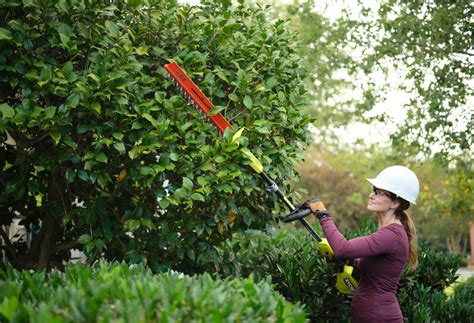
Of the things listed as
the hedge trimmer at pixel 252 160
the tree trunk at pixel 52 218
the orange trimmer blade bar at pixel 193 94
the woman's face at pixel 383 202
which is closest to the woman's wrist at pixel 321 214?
the hedge trimmer at pixel 252 160

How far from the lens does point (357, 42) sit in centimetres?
1393

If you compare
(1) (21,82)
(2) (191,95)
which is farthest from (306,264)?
(1) (21,82)

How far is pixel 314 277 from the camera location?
670 centimetres

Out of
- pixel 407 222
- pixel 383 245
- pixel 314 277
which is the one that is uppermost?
pixel 407 222

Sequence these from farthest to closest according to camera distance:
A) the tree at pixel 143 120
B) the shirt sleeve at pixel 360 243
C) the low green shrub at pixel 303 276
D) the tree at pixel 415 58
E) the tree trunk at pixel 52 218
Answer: the tree at pixel 415 58 → the low green shrub at pixel 303 276 → the tree trunk at pixel 52 218 → the tree at pixel 143 120 → the shirt sleeve at pixel 360 243

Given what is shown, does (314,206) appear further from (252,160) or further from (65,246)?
(65,246)

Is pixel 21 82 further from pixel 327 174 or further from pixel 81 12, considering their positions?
pixel 327 174

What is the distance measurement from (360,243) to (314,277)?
5.73 ft

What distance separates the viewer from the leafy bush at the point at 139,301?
3080 mm

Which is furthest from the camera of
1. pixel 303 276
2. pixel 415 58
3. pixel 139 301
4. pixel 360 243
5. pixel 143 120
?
pixel 415 58

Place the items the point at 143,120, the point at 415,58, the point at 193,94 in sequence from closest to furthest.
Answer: the point at 143,120
the point at 193,94
the point at 415,58

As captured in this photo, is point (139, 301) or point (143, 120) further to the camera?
point (143, 120)

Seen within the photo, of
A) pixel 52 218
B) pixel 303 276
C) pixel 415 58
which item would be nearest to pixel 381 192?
pixel 303 276

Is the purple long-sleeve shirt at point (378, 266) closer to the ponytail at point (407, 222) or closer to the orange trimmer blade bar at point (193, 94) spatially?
the ponytail at point (407, 222)
